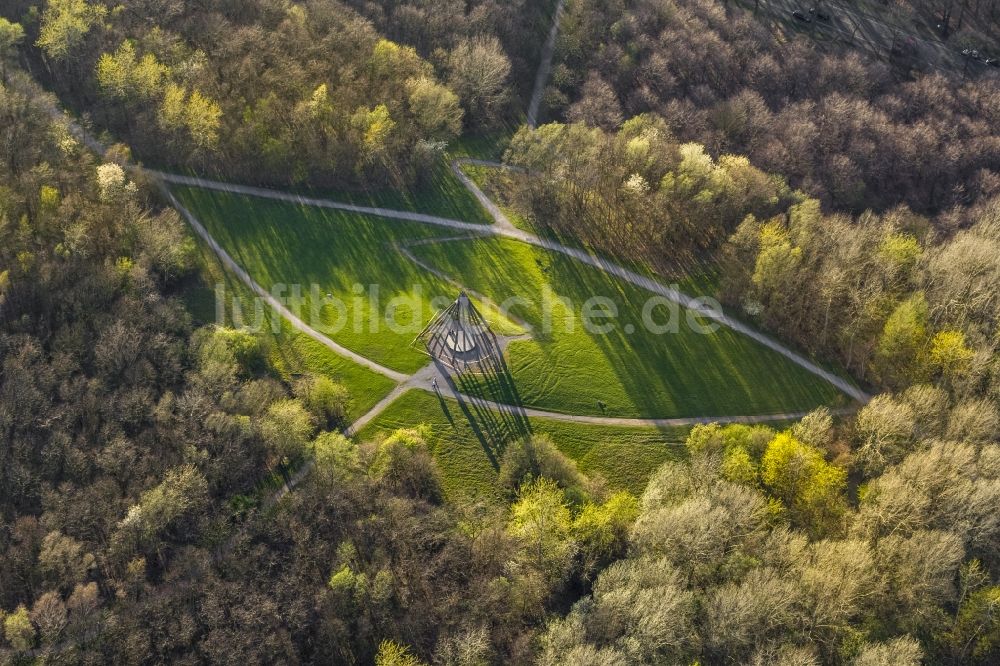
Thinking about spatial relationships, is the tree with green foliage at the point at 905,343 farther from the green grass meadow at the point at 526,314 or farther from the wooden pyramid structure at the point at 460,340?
the wooden pyramid structure at the point at 460,340

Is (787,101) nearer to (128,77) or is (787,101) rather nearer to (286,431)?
(286,431)

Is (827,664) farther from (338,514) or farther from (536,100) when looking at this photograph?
(536,100)

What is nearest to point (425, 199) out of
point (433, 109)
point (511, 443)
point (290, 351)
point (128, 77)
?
point (433, 109)

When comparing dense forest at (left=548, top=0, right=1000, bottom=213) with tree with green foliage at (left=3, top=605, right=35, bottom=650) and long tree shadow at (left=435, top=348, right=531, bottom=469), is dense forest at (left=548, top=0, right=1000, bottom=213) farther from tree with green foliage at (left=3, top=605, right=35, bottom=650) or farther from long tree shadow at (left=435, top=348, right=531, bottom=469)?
tree with green foliage at (left=3, top=605, right=35, bottom=650)

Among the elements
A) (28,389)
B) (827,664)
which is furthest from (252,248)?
(827,664)

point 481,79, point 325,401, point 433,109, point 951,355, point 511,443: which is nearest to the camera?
point 951,355

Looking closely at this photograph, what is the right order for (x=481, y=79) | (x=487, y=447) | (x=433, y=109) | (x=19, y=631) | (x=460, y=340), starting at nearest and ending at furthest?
1. (x=19, y=631)
2. (x=487, y=447)
3. (x=460, y=340)
4. (x=433, y=109)
5. (x=481, y=79)

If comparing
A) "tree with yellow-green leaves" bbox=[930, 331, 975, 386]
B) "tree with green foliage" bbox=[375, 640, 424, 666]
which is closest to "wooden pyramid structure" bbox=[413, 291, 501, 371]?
"tree with green foliage" bbox=[375, 640, 424, 666]
